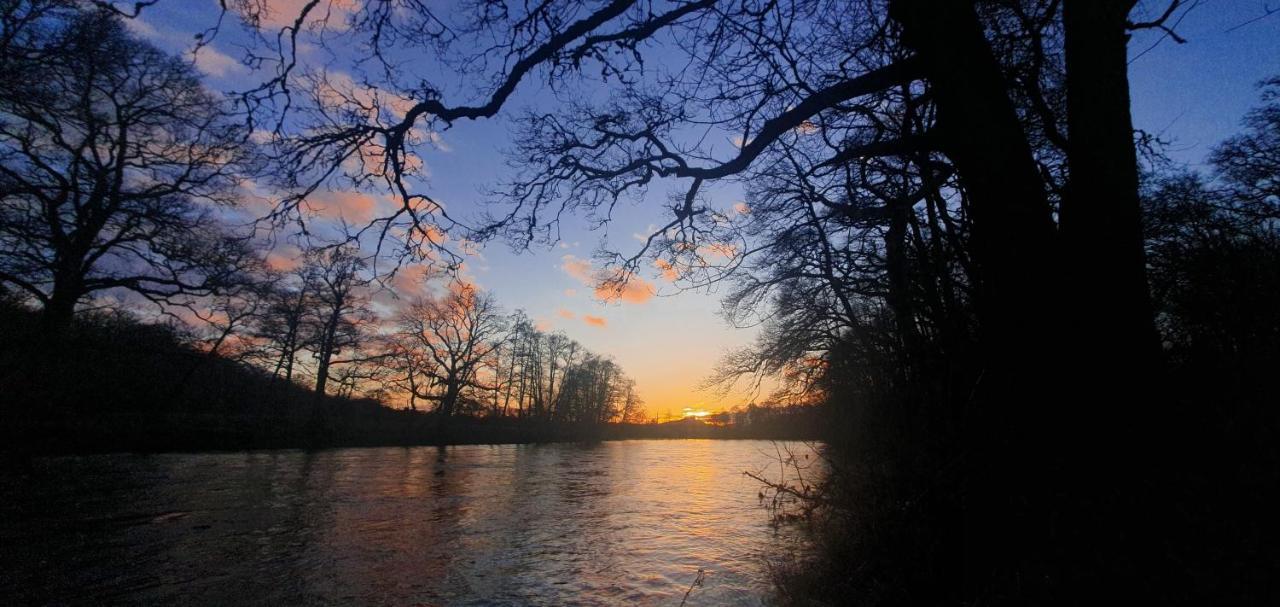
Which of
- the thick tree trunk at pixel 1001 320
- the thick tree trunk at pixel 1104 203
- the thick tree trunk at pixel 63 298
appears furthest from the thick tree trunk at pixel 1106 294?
the thick tree trunk at pixel 63 298

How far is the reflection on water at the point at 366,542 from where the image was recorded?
4105 millimetres

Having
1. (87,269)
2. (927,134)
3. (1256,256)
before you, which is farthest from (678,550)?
(87,269)

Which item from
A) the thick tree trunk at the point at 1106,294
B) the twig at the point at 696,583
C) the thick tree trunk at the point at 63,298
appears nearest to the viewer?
the thick tree trunk at the point at 1106,294

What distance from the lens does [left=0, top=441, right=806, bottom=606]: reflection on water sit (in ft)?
13.5

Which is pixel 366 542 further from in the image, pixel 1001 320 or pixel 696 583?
pixel 1001 320

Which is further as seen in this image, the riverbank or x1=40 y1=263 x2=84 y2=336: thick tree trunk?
x1=40 y1=263 x2=84 y2=336: thick tree trunk

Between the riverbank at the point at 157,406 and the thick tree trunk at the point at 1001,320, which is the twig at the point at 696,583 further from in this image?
the thick tree trunk at the point at 1001,320

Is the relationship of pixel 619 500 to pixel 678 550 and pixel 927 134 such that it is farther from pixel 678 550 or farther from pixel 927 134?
pixel 927 134

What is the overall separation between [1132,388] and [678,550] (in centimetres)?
412

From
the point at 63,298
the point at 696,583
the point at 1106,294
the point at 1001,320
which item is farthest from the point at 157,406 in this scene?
the point at 1106,294

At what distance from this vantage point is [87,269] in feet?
40.9

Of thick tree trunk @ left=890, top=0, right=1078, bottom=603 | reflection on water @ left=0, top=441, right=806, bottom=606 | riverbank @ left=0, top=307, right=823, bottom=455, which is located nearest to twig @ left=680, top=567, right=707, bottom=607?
reflection on water @ left=0, top=441, right=806, bottom=606

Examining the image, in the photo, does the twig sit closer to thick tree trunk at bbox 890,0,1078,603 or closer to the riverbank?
the riverbank

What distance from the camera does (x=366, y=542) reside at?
18.5 ft
